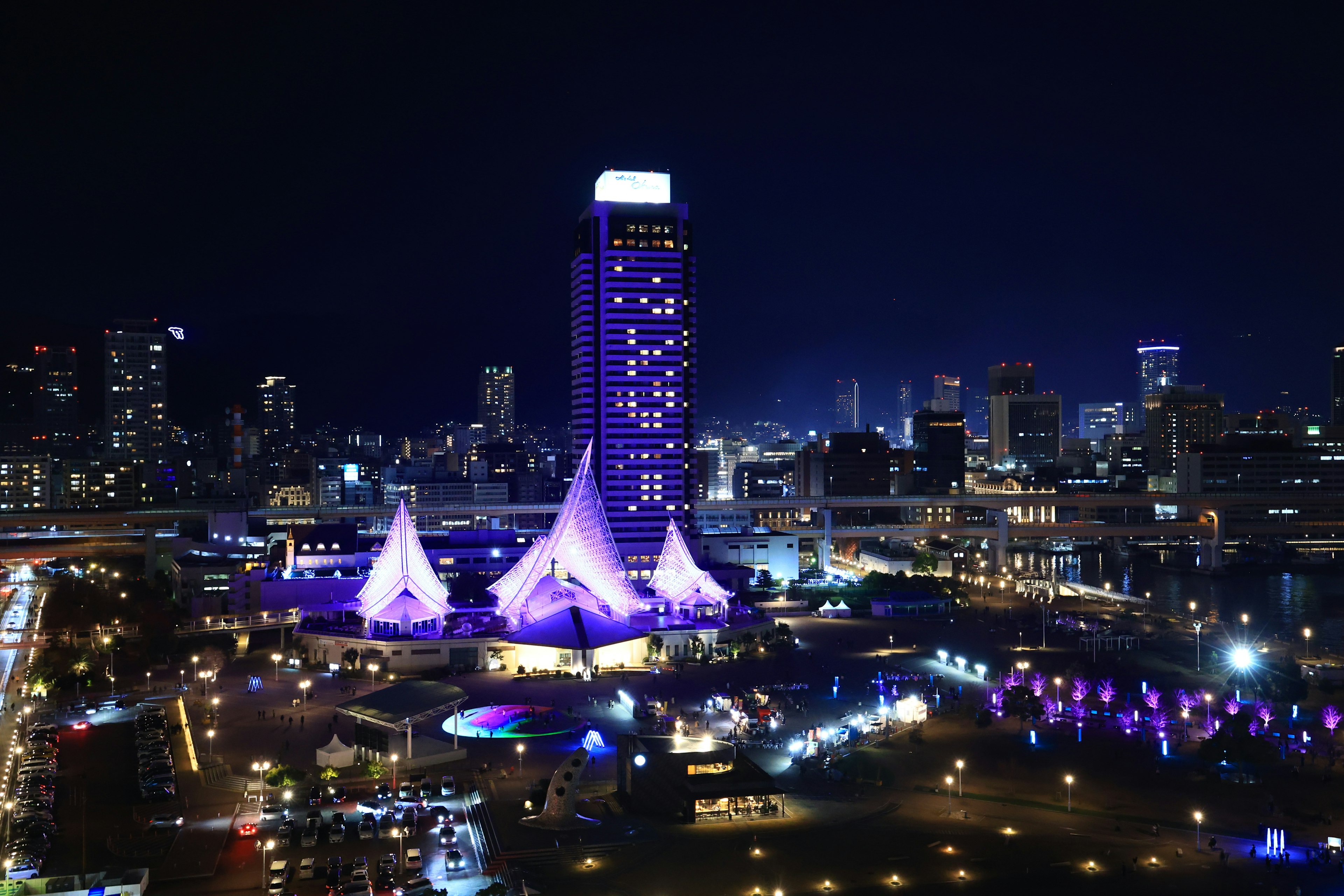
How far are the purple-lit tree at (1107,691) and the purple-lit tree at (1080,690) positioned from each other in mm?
319

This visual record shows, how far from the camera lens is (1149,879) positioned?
20.6 meters

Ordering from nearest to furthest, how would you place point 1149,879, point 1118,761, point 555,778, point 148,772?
point 1149,879 < point 555,778 < point 148,772 < point 1118,761

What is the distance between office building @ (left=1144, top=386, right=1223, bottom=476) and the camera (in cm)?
13875

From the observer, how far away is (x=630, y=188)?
198 feet

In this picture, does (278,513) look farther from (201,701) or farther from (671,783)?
(671,783)

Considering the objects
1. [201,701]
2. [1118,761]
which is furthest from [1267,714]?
[201,701]

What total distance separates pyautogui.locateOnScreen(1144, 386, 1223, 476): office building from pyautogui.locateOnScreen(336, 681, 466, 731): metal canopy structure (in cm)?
12407

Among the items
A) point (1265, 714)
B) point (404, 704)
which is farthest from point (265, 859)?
point (1265, 714)

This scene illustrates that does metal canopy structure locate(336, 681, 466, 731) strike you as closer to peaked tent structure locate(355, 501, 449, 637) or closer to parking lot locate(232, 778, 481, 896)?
parking lot locate(232, 778, 481, 896)

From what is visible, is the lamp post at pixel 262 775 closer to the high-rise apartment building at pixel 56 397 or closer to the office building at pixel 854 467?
the office building at pixel 854 467

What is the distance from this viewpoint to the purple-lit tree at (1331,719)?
30172mm

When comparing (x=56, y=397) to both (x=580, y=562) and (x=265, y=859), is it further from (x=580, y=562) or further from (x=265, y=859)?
(x=265, y=859)

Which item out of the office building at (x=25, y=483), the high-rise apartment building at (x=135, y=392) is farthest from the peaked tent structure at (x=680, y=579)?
the high-rise apartment building at (x=135, y=392)

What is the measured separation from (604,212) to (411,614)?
26.7m
